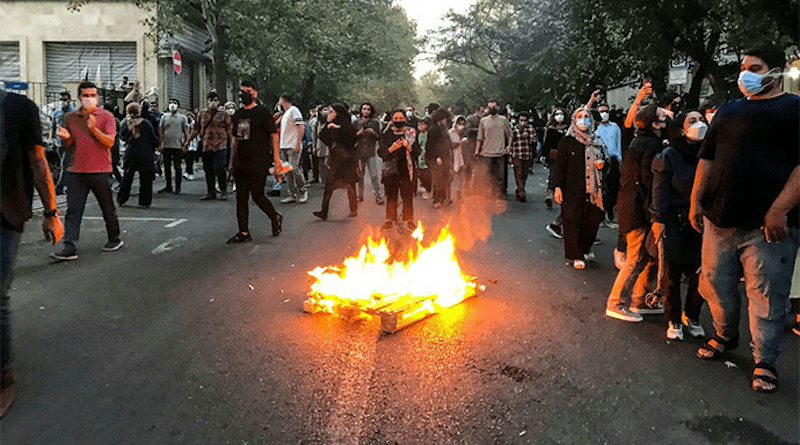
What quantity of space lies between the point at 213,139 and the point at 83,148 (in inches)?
236

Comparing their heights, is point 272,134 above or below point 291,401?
above

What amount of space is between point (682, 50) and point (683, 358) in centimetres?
1395

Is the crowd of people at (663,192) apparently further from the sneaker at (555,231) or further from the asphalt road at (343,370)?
the asphalt road at (343,370)

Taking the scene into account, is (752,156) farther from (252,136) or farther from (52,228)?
(252,136)

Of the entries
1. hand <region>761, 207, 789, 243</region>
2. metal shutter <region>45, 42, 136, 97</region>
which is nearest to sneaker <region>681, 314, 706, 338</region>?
hand <region>761, 207, 789, 243</region>

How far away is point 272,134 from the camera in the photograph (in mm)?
9633

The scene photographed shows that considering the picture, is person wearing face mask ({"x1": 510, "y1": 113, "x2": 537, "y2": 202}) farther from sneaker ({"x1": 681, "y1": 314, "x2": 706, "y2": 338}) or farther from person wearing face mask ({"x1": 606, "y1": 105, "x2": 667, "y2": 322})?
sneaker ({"x1": 681, "y1": 314, "x2": 706, "y2": 338})

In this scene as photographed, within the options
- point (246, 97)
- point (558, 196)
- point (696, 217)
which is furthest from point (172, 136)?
point (696, 217)

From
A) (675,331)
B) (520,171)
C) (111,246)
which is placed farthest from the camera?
(520,171)

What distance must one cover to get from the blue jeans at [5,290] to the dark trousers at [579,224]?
222 inches

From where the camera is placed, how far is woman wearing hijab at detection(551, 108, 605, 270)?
7.92 metres

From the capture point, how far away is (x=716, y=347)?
502 cm

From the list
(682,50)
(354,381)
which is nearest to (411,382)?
(354,381)

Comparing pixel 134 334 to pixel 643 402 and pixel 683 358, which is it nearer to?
pixel 643 402
